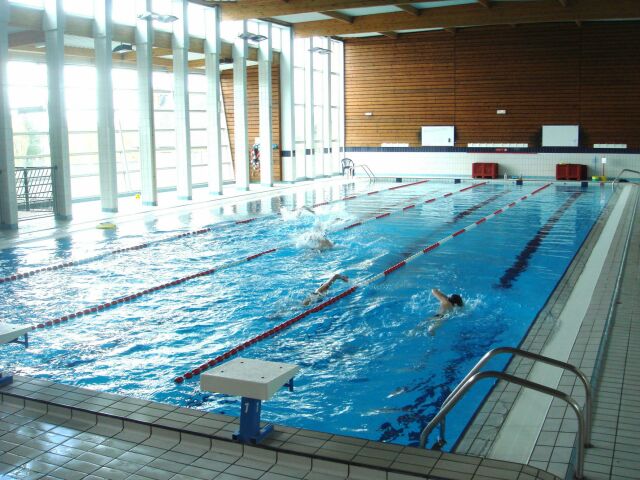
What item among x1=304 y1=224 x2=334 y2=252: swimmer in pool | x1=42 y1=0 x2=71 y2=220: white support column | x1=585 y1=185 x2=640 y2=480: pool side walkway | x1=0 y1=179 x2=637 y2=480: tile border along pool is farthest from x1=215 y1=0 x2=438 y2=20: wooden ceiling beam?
x1=0 y1=179 x2=637 y2=480: tile border along pool

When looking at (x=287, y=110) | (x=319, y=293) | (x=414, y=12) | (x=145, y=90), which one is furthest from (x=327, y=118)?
(x=319, y=293)

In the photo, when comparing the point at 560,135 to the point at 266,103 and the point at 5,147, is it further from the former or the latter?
the point at 5,147

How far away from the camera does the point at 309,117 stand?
2148 centimetres

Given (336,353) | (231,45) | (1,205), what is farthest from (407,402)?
(231,45)

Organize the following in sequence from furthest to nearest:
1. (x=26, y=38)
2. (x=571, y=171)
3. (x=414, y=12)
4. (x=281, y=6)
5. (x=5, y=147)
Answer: (x=571, y=171) < (x=414, y=12) < (x=281, y=6) < (x=26, y=38) < (x=5, y=147)

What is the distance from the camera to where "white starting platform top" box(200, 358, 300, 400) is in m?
3.08

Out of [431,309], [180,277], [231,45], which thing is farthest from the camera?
[231,45]

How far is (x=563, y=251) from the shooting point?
31.4ft

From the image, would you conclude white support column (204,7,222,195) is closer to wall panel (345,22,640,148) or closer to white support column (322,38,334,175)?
white support column (322,38,334,175)

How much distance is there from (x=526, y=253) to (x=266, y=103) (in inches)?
436

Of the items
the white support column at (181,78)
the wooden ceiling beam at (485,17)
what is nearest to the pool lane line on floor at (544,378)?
the wooden ceiling beam at (485,17)

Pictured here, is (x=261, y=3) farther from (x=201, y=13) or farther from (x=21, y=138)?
(x=21, y=138)

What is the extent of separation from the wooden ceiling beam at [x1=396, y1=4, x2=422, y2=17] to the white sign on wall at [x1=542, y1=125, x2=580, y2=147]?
19.8 feet

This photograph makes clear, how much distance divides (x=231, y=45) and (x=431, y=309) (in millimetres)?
12741
